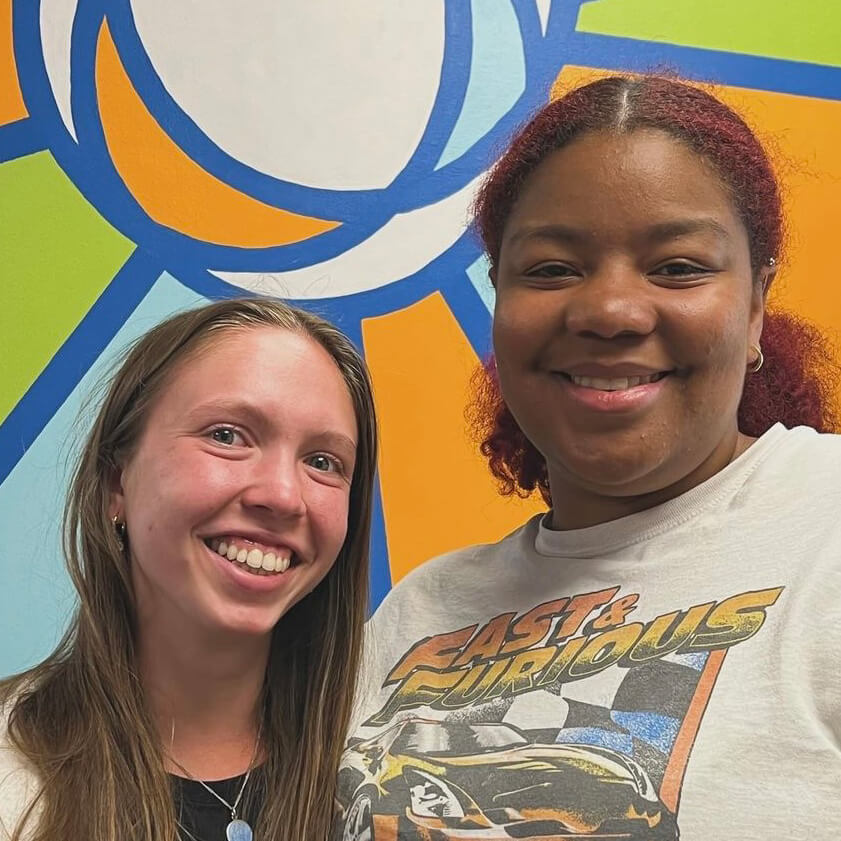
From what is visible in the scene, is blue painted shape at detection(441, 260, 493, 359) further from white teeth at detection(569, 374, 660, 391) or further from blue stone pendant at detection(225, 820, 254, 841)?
blue stone pendant at detection(225, 820, 254, 841)

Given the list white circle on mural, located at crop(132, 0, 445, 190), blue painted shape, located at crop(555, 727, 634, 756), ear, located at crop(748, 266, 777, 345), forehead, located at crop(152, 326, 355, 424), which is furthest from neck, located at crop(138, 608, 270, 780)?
white circle on mural, located at crop(132, 0, 445, 190)

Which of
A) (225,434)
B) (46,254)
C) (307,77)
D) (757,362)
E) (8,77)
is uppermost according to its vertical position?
(307,77)

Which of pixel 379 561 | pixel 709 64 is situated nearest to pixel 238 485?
pixel 379 561

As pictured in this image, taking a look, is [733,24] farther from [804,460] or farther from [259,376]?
[259,376]

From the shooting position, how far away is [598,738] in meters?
0.95

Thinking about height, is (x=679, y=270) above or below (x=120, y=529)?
above

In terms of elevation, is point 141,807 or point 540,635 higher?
point 540,635

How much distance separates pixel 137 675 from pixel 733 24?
1.50 metres

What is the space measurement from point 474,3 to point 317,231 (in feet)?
1.55

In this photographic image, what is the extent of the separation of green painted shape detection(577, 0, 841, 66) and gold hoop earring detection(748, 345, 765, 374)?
88cm

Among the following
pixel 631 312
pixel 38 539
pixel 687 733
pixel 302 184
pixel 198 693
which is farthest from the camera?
pixel 302 184

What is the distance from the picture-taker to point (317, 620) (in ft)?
4.00

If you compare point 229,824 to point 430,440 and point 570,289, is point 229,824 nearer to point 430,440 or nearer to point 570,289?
point 570,289

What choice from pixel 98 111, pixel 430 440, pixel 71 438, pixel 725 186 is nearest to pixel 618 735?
pixel 725 186
